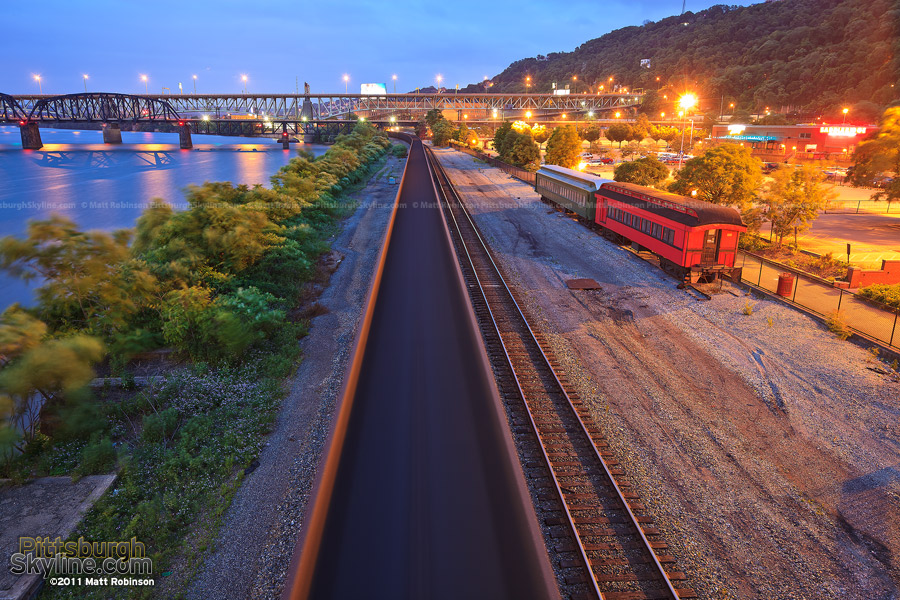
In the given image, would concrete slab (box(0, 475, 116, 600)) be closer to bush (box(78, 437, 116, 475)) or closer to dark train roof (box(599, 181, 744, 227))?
bush (box(78, 437, 116, 475))

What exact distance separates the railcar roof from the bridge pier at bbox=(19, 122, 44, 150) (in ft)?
487

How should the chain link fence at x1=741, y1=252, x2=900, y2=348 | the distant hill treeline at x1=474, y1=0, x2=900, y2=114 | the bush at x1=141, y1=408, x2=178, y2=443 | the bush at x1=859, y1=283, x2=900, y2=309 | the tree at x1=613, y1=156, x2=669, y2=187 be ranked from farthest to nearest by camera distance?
the distant hill treeline at x1=474, y1=0, x2=900, y2=114 < the tree at x1=613, y1=156, x2=669, y2=187 < the bush at x1=859, y1=283, x2=900, y2=309 < the chain link fence at x1=741, y1=252, x2=900, y2=348 < the bush at x1=141, y1=408, x2=178, y2=443

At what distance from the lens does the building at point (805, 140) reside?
256ft

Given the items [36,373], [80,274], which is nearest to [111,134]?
[80,274]

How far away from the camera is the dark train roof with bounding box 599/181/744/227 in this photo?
2245cm

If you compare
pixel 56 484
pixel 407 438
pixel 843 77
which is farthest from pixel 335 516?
pixel 843 77

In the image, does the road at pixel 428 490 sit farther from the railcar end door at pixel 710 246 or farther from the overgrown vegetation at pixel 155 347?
the railcar end door at pixel 710 246

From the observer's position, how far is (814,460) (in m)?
11.8

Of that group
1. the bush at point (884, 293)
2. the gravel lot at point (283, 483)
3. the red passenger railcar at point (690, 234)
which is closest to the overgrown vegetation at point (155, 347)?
the gravel lot at point (283, 483)

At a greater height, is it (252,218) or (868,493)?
(252,218)

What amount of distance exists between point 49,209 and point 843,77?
170821 mm

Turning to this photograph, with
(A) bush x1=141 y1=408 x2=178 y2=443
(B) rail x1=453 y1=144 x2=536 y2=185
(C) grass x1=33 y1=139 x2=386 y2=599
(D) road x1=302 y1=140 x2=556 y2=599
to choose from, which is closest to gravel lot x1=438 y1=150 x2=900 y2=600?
(D) road x1=302 y1=140 x2=556 y2=599

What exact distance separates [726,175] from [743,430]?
75.5 feet

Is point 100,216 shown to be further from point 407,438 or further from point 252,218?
point 407,438
